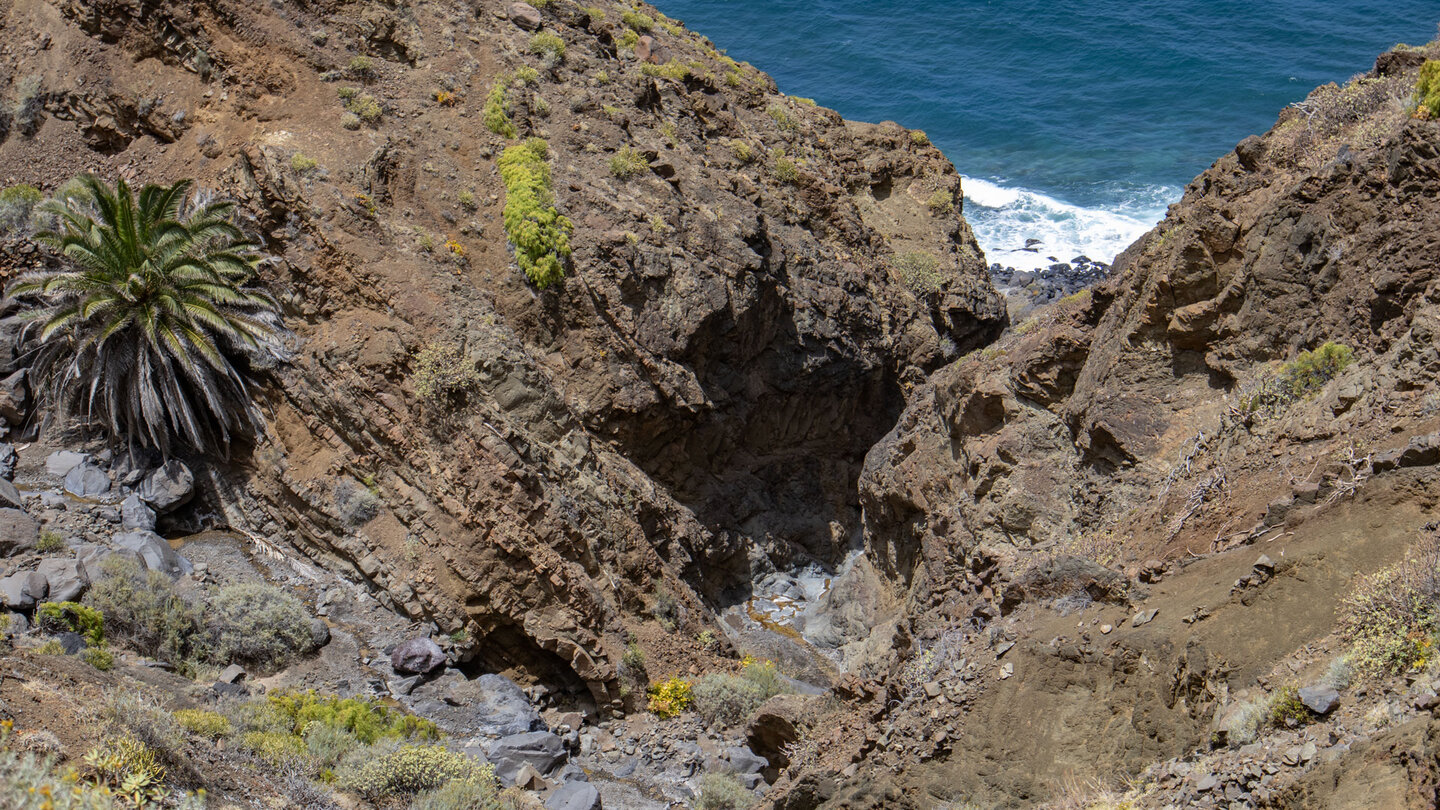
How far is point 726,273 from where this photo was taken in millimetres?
21766

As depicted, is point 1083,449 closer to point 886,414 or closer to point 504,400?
point 504,400

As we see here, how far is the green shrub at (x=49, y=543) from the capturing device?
14.3m

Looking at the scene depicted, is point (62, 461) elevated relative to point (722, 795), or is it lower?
elevated

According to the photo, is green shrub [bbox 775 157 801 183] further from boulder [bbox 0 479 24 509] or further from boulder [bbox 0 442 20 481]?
boulder [bbox 0 479 24 509]

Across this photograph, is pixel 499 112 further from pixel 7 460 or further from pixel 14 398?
pixel 7 460

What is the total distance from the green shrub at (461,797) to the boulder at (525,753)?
166 cm

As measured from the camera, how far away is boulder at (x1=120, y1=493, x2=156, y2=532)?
15773 millimetres

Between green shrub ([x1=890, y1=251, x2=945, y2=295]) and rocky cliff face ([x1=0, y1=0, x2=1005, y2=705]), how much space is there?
159 centimetres

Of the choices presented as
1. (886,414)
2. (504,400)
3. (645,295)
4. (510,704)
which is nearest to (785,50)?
(886,414)

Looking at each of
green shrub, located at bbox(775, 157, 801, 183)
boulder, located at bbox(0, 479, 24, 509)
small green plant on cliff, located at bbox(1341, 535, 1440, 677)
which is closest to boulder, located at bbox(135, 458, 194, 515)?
boulder, located at bbox(0, 479, 24, 509)

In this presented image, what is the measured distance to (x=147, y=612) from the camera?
13.8m

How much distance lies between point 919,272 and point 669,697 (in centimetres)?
1570

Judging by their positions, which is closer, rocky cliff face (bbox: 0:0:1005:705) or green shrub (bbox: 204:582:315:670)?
green shrub (bbox: 204:582:315:670)

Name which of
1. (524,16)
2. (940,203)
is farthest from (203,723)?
(940,203)
